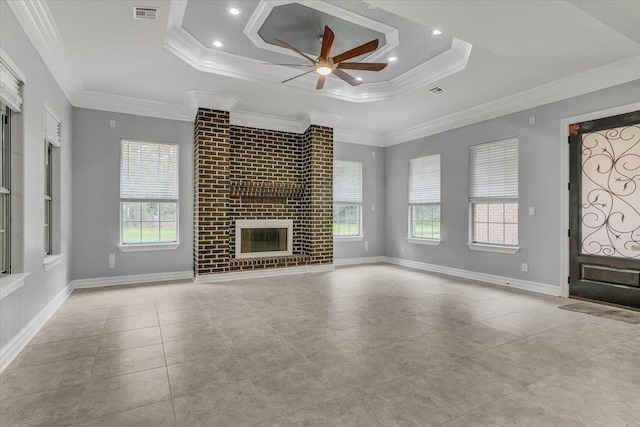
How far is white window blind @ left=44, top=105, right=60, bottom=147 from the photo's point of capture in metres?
3.50

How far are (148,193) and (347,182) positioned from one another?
3.80m

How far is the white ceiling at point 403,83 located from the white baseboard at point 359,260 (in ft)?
9.31

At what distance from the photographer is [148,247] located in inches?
209

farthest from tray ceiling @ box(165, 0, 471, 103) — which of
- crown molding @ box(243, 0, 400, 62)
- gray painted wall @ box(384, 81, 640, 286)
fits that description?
gray painted wall @ box(384, 81, 640, 286)

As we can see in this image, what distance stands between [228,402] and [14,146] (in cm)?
269

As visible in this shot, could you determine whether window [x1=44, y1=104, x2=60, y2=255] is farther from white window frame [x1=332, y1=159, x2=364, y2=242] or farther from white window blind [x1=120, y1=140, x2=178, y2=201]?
white window frame [x1=332, y1=159, x2=364, y2=242]

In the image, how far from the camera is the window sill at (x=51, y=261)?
3.47 meters

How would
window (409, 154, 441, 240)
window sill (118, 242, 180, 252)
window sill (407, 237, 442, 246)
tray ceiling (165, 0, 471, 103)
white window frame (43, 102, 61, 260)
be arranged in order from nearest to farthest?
1. tray ceiling (165, 0, 471, 103)
2. white window frame (43, 102, 61, 260)
3. window sill (118, 242, 180, 252)
4. window sill (407, 237, 442, 246)
5. window (409, 154, 441, 240)

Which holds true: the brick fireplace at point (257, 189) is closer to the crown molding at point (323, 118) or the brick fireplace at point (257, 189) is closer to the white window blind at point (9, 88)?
the crown molding at point (323, 118)

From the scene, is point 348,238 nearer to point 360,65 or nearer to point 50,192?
point 360,65

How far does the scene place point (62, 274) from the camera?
4.27 metres

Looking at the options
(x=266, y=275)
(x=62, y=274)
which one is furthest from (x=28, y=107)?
(x=266, y=275)

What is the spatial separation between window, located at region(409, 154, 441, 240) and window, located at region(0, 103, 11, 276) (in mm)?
5962

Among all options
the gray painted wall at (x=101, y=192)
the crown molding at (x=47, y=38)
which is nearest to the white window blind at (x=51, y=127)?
the crown molding at (x=47, y=38)
